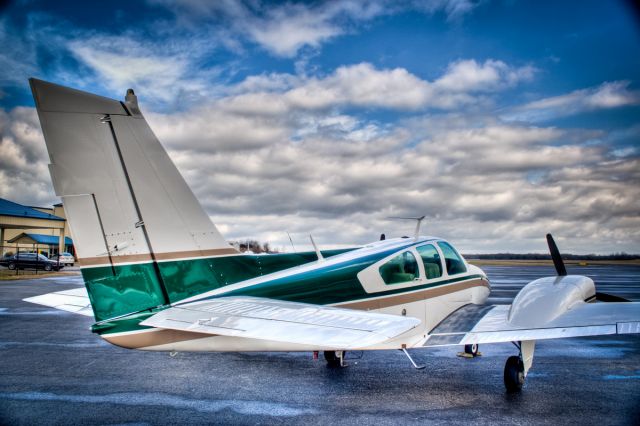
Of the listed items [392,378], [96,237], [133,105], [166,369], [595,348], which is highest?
[133,105]

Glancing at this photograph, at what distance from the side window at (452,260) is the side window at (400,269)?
96cm

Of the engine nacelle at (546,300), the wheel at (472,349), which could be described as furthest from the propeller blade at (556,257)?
the wheel at (472,349)

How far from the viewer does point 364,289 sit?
268 inches

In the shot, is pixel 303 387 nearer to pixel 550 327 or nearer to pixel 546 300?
pixel 550 327

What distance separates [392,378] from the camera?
7.48m

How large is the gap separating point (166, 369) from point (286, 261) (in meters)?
2.92

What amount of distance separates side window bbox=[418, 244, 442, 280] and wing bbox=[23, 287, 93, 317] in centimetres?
538

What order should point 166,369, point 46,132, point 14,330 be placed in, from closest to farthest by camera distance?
point 46,132 → point 166,369 → point 14,330

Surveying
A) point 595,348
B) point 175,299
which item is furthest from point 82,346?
point 595,348

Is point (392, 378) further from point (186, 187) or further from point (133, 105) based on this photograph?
point (133, 105)

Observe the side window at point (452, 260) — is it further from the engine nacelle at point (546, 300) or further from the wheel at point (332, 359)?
the wheel at point (332, 359)

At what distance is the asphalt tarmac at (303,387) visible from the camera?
221 inches

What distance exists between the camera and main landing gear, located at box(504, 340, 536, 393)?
6.63 meters

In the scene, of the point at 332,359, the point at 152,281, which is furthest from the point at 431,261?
the point at 152,281
